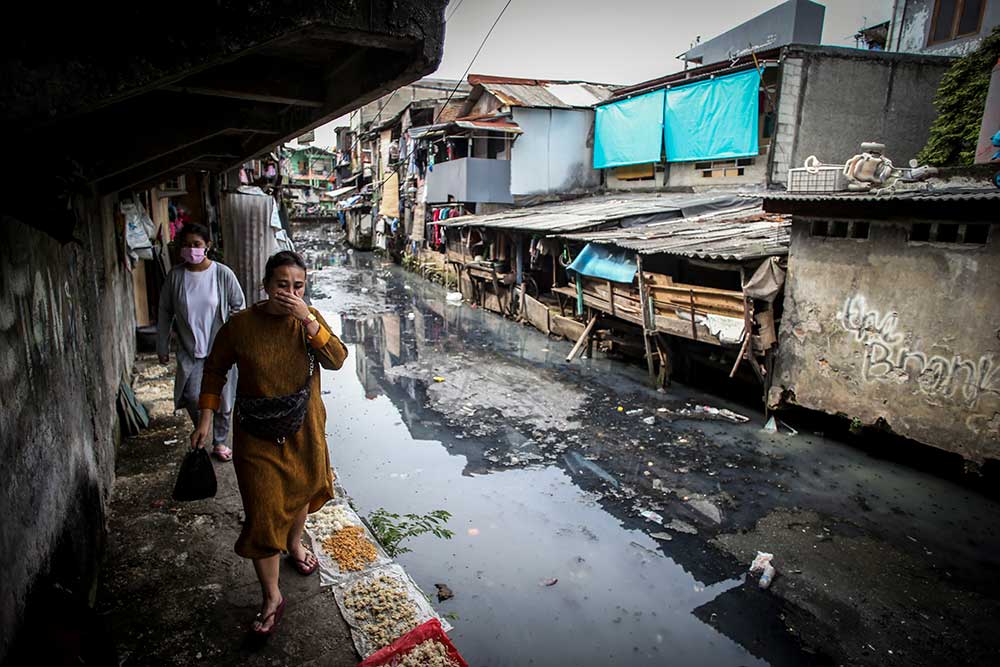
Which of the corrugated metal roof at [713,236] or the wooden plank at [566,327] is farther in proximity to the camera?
the wooden plank at [566,327]

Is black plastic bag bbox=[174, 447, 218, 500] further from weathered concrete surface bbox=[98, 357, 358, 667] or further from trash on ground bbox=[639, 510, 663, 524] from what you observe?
trash on ground bbox=[639, 510, 663, 524]

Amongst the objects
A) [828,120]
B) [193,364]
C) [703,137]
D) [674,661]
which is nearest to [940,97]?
[828,120]

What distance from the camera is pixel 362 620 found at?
Answer: 10.7 feet

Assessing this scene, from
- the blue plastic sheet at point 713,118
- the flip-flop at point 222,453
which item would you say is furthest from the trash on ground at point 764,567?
the blue plastic sheet at point 713,118

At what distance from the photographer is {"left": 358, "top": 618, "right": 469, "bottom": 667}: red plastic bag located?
2850 millimetres

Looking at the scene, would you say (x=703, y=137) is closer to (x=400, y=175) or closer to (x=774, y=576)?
(x=774, y=576)

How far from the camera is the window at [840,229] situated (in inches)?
→ 287

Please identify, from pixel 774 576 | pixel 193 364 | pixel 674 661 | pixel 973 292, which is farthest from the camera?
pixel 973 292

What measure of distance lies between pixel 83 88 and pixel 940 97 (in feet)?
55.0

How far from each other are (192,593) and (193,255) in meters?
2.48

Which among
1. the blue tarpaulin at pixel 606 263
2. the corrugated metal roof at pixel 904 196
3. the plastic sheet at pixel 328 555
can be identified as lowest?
the plastic sheet at pixel 328 555

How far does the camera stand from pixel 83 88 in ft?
4.80

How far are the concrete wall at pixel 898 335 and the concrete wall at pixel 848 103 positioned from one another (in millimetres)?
7209

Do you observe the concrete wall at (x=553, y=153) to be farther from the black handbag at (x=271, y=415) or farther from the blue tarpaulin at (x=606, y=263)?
the black handbag at (x=271, y=415)
